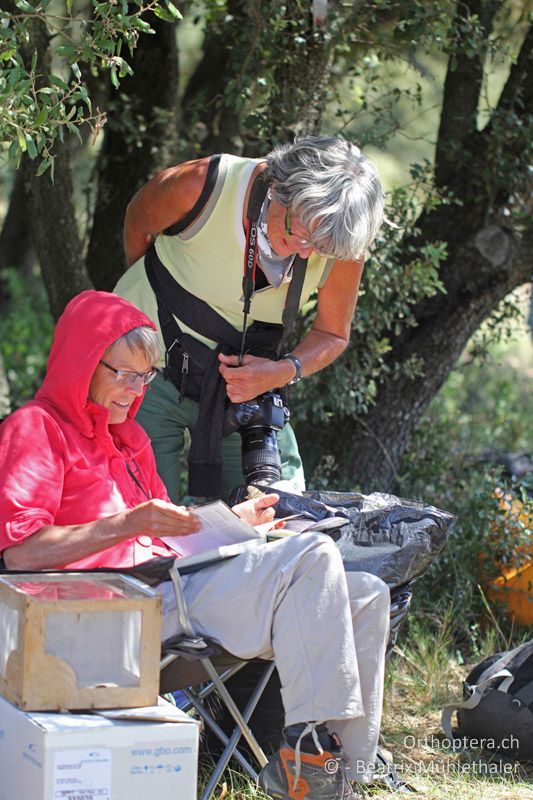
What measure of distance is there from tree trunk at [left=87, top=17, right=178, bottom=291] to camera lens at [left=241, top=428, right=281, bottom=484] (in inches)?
82.0

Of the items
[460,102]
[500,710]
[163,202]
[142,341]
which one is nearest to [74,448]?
[142,341]

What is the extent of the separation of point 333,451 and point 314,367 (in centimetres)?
161

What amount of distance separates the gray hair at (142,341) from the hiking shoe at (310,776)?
43.6 inches

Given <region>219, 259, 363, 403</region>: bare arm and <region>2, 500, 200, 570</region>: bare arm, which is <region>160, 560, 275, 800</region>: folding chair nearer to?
<region>2, 500, 200, 570</region>: bare arm

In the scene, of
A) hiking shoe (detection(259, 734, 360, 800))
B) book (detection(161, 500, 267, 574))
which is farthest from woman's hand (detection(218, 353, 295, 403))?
hiking shoe (detection(259, 734, 360, 800))

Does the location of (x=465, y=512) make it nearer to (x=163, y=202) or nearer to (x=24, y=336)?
(x=163, y=202)

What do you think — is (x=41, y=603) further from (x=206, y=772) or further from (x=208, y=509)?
(x=206, y=772)

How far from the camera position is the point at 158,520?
282cm

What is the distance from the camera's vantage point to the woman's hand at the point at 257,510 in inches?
132

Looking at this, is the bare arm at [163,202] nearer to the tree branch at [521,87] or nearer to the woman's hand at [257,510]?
the woman's hand at [257,510]

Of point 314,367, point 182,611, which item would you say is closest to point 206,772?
point 182,611

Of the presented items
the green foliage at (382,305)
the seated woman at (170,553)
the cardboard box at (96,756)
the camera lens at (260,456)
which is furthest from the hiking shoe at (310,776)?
the green foliage at (382,305)

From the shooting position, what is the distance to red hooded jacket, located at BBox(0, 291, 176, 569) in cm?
292

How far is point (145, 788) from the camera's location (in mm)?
2592
